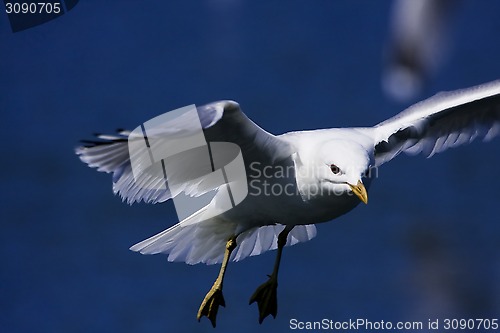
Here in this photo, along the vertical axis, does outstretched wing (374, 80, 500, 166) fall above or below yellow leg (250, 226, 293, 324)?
above

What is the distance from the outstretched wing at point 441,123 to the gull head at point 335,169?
1.57 ft

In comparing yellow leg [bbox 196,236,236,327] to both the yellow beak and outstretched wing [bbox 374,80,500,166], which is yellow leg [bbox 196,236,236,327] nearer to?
outstretched wing [bbox 374,80,500,166]

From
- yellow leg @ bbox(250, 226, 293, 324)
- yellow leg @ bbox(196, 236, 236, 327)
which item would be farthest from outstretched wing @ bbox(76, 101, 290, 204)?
yellow leg @ bbox(250, 226, 293, 324)

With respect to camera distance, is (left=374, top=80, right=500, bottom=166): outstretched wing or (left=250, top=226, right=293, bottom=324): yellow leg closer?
(left=374, top=80, right=500, bottom=166): outstretched wing

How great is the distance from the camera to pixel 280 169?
5.59m

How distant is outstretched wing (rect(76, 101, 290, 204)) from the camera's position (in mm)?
5051

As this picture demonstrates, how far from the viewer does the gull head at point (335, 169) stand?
536 cm

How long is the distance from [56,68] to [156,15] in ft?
4.85

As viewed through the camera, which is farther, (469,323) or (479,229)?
(479,229)

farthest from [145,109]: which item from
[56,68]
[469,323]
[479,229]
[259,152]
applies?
[259,152]

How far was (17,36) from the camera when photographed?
16.1m

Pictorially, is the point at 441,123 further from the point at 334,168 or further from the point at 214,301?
the point at 214,301

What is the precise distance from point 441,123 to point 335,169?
126 cm

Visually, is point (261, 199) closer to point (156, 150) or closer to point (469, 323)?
point (156, 150)
